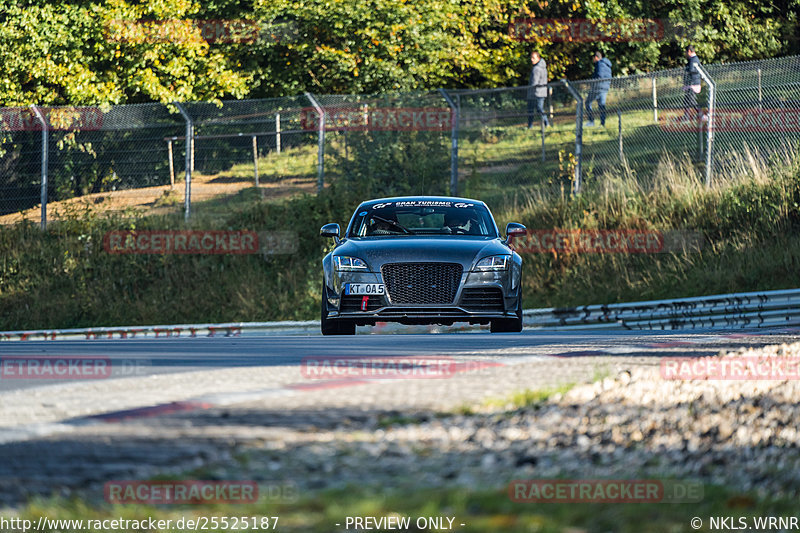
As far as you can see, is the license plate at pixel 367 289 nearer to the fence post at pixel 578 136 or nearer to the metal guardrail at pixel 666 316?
the metal guardrail at pixel 666 316

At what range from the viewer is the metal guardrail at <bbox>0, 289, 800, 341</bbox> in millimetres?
14945

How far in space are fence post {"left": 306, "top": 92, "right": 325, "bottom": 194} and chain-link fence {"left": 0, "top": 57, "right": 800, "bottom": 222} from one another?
0.09 feet

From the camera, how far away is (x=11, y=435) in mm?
4867

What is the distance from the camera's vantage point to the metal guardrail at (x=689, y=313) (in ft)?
48.9

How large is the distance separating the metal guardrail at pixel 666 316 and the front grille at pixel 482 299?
181 inches

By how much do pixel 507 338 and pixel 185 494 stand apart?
7.63 metres

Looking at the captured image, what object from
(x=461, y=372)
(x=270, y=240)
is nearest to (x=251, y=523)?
(x=461, y=372)

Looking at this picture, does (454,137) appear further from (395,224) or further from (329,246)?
(395,224)

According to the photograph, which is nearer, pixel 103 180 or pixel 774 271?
pixel 774 271

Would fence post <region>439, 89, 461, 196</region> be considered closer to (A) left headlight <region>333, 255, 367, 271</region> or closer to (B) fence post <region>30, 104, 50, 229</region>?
(B) fence post <region>30, 104, 50, 229</region>

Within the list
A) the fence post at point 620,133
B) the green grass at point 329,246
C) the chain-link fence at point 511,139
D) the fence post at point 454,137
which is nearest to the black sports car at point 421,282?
the green grass at point 329,246

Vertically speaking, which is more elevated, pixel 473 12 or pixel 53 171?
pixel 473 12

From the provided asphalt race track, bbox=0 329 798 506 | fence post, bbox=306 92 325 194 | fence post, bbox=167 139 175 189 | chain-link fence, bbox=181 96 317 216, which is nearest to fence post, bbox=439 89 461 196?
fence post, bbox=306 92 325 194

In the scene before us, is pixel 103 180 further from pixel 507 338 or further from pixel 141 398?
pixel 141 398
